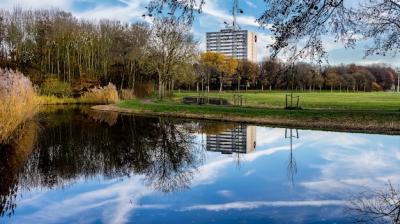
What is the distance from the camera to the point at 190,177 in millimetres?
10359

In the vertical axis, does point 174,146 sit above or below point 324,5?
below

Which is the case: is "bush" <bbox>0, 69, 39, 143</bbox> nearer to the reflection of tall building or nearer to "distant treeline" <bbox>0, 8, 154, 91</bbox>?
the reflection of tall building

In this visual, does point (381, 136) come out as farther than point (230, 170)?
Yes

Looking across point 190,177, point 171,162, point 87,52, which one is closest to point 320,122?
point 171,162

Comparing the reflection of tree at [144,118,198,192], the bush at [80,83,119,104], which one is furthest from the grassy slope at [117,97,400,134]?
the bush at [80,83,119,104]

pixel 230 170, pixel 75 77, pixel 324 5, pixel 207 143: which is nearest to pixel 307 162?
pixel 230 170

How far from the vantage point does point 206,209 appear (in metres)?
7.60

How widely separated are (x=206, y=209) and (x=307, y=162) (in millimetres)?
5705

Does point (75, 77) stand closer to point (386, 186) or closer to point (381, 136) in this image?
point (381, 136)

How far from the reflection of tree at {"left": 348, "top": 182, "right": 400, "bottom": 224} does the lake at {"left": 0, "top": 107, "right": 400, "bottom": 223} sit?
133 mm

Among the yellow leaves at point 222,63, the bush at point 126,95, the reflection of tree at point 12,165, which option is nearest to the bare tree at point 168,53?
the bush at point 126,95

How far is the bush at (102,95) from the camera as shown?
43.1m

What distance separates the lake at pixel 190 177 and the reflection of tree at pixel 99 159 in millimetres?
27

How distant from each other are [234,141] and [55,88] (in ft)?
111
